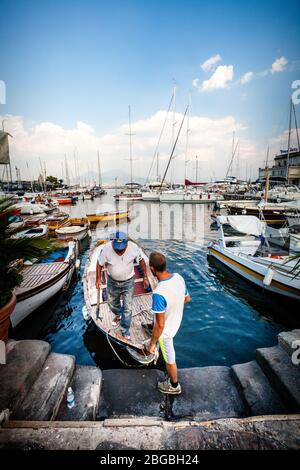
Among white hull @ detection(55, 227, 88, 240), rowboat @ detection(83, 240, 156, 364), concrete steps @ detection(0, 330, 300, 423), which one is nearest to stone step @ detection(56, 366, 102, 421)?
concrete steps @ detection(0, 330, 300, 423)

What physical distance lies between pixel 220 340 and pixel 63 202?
46.8 m

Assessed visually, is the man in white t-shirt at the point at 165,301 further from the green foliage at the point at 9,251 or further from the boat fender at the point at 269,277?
the boat fender at the point at 269,277

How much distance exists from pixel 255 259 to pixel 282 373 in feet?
20.2

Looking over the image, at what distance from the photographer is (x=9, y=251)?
3.20m

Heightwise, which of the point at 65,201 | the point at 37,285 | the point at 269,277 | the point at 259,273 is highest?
the point at 65,201

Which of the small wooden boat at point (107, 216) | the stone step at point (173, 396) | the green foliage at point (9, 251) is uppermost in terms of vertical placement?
the green foliage at point (9, 251)

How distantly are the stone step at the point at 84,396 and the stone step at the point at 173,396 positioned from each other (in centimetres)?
25

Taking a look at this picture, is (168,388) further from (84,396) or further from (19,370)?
(19,370)

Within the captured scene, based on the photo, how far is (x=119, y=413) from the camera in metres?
2.97

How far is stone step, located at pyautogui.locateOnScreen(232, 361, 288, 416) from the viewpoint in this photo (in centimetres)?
276

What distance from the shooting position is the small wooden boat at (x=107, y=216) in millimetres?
21469

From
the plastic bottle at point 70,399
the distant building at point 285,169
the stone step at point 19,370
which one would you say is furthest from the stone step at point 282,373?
the distant building at point 285,169

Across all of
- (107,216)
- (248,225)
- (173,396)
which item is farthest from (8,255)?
(107,216)

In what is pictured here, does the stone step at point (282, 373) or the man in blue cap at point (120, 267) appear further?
the man in blue cap at point (120, 267)
